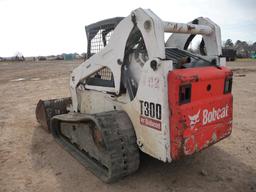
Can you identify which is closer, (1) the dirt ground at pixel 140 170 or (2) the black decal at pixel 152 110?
(2) the black decal at pixel 152 110

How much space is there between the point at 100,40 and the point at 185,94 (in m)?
1.77

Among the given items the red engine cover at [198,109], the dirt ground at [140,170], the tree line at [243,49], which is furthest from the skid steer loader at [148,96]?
the tree line at [243,49]

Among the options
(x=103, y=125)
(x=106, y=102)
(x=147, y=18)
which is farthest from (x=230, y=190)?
(x=147, y=18)

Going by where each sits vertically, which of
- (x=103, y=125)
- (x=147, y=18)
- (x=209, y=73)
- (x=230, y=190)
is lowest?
(x=230, y=190)

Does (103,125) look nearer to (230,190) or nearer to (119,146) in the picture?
(119,146)

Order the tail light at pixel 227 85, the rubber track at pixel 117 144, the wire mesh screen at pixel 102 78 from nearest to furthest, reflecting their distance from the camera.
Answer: the rubber track at pixel 117 144 → the tail light at pixel 227 85 → the wire mesh screen at pixel 102 78

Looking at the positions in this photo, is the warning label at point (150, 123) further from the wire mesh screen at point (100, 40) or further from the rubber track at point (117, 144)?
the wire mesh screen at point (100, 40)

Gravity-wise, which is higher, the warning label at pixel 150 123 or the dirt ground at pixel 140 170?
the warning label at pixel 150 123

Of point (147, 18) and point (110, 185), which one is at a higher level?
point (147, 18)

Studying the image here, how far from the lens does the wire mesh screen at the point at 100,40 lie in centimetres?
401

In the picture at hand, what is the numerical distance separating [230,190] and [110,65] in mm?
2057

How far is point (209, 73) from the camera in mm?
3117

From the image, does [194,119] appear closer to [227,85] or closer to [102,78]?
[227,85]

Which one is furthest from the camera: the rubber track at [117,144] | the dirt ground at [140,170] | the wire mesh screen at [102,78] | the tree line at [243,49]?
the tree line at [243,49]
